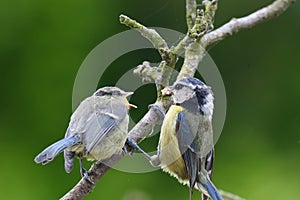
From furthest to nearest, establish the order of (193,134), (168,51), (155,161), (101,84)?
1. (101,84)
2. (155,161)
3. (193,134)
4. (168,51)

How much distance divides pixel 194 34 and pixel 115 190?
146cm

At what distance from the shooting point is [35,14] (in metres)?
3.16

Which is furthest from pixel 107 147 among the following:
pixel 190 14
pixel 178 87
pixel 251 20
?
pixel 251 20

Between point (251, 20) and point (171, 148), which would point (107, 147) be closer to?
point (171, 148)

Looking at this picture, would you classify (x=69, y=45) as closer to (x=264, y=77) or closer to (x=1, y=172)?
(x=1, y=172)

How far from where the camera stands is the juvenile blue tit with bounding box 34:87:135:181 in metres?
1.60

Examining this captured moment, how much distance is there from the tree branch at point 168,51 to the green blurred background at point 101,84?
108 centimetres

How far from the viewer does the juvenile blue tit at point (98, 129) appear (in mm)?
1600

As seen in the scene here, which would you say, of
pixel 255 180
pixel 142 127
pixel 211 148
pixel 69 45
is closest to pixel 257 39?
pixel 255 180

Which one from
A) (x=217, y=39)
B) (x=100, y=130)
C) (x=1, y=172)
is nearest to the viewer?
(x=100, y=130)

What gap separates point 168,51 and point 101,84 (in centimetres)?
135

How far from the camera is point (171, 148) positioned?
1.96 m

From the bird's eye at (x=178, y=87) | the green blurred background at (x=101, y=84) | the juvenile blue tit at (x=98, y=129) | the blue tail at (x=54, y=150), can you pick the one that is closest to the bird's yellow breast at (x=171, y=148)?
the bird's eye at (x=178, y=87)

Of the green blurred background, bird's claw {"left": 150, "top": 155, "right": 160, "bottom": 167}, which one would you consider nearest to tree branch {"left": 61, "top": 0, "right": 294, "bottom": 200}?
bird's claw {"left": 150, "top": 155, "right": 160, "bottom": 167}
